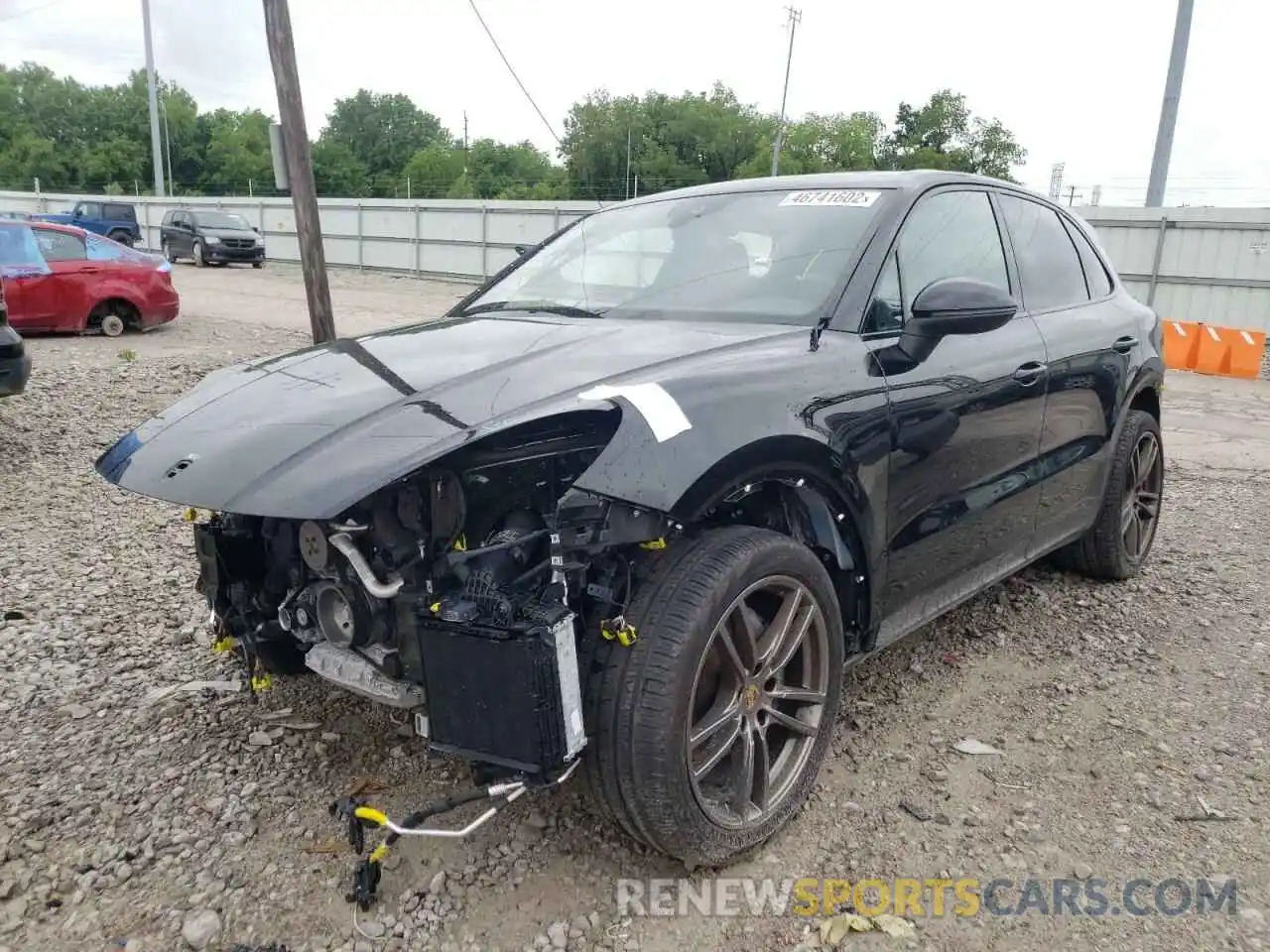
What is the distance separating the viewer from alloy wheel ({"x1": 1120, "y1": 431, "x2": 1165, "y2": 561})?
4.32 m

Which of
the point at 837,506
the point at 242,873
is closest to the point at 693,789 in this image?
the point at 837,506

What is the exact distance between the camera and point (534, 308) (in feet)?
10.7

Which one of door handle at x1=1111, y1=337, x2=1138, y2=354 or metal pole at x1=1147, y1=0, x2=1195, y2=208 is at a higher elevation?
metal pole at x1=1147, y1=0, x2=1195, y2=208

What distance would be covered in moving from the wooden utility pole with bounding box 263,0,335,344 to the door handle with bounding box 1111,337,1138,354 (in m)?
5.84

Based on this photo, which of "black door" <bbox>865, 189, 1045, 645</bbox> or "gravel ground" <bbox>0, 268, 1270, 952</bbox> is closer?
"gravel ground" <bbox>0, 268, 1270, 952</bbox>

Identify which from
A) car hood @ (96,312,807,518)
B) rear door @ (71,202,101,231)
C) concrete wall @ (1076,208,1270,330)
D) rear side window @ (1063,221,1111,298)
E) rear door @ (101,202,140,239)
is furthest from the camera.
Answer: rear door @ (101,202,140,239)

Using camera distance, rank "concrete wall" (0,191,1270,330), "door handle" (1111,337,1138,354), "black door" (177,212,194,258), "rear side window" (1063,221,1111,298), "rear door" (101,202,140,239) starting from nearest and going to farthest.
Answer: "door handle" (1111,337,1138,354), "rear side window" (1063,221,1111,298), "concrete wall" (0,191,1270,330), "black door" (177,212,194,258), "rear door" (101,202,140,239)

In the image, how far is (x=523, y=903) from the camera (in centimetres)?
227

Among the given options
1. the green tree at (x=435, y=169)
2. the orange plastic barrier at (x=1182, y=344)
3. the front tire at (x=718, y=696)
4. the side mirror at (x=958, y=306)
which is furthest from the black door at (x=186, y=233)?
the green tree at (x=435, y=169)

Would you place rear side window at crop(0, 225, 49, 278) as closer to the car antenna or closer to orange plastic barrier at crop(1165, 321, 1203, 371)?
the car antenna

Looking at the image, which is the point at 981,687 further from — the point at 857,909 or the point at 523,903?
the point at 523,903

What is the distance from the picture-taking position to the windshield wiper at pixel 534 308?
3.09 meters

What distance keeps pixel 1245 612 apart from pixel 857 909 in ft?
9.24

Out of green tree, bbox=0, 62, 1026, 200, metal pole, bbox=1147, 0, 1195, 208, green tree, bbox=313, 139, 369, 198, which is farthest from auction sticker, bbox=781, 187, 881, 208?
green tree, bbox=313, 139, 369, 198
